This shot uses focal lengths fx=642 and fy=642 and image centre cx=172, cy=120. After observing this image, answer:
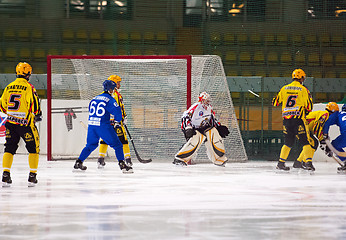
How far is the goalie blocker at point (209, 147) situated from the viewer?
8852mm

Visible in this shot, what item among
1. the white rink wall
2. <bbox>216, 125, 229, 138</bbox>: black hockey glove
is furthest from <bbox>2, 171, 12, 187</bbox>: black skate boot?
the white rink wall

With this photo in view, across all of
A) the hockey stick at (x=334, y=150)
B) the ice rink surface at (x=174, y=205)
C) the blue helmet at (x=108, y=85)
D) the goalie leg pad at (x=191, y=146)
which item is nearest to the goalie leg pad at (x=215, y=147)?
the goalie leg pad at (x=191, y=146)

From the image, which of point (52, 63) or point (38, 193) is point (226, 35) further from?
point (38, 193)

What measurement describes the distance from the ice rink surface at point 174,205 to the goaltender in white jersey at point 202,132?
719 mm

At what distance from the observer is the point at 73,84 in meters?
10.5

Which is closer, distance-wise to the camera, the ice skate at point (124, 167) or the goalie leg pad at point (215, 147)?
the ice skate at point (124, 167)

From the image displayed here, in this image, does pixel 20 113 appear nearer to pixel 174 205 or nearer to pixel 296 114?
pixel 174 205

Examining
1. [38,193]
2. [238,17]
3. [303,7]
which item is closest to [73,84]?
[38,193]

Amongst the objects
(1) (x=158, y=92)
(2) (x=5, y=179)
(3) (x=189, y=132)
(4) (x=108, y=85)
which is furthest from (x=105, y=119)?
(1) (x=158, y=92)

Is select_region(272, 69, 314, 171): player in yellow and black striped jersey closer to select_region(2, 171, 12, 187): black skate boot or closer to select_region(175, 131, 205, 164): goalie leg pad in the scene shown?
select_region(175, 131, 205, 164): goalie leg pad

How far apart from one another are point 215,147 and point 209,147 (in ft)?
0.31

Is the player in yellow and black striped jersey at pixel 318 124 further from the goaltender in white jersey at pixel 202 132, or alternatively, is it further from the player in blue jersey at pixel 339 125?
the goaltender in white jersey at pixel 202 132

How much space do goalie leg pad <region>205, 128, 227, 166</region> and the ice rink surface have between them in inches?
30.1

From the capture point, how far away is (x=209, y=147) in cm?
898
